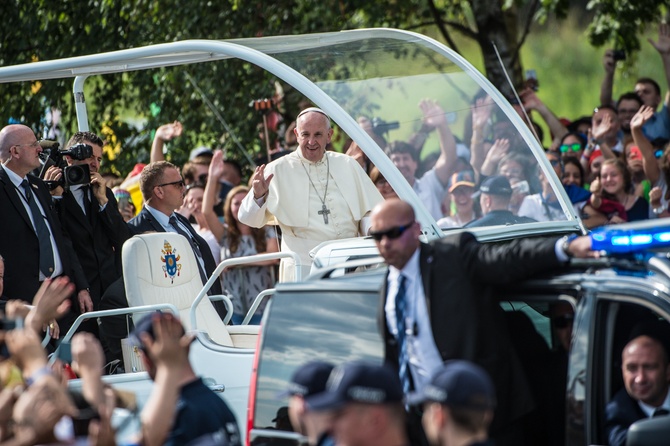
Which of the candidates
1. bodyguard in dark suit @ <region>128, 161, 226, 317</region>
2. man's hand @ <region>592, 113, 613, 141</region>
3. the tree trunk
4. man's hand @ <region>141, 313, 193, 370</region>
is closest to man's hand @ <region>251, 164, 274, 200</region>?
bodyguard in dark suit @ <region>128, 161, 226, 317</region>

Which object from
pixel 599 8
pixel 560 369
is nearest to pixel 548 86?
pixel 599 8

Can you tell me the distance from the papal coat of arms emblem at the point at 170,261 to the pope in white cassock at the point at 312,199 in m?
0.54

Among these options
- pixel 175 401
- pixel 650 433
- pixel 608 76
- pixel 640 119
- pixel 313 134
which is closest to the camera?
pixel 650 433

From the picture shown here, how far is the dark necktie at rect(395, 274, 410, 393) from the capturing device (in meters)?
5.28

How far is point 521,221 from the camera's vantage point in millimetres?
7641

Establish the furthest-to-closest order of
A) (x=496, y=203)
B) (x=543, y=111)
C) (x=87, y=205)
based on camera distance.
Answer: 1. (x=543, y=111)
2. (x=87, y=205)
3. (x=496, y=203)

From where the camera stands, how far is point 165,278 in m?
8.12

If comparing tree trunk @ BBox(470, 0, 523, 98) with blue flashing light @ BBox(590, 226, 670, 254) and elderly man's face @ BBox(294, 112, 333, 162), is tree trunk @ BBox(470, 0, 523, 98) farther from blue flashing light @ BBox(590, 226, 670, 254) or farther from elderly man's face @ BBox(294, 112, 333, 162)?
blue flashing light @ BBox(590, 226, 670, 254)

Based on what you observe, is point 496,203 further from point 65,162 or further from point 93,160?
point 65,162

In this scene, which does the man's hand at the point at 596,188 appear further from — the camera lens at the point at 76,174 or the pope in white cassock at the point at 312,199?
the camera lens at the point at 76,174

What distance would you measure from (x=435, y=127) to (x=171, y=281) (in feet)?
6.44

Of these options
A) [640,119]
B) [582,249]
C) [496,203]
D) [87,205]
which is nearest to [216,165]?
[87,205]

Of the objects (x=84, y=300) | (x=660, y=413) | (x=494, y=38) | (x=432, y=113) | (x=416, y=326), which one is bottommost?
(x=660, y=413)

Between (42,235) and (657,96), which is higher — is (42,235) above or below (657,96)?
below
